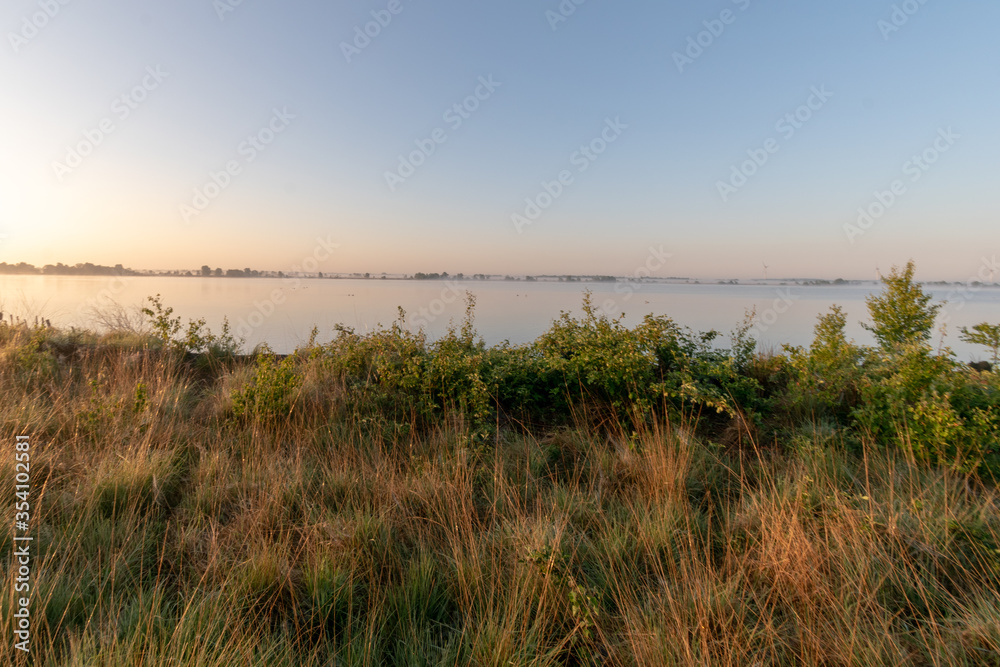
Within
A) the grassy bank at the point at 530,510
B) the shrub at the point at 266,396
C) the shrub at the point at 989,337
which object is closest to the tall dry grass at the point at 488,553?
the grassy bank at the point at 530,510

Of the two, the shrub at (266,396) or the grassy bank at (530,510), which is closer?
the grassy bank at (530,510)

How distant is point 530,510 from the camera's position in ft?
11.1

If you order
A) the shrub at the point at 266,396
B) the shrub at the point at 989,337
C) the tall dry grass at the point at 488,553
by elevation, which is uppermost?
the shrub at the point at 989,337

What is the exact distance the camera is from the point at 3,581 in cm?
234

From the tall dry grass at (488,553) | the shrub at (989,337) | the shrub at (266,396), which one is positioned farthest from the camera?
the shrub at (266,396)

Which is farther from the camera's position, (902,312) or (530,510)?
(902,312)

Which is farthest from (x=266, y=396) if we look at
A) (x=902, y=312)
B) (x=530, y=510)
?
(x=902, y=312)

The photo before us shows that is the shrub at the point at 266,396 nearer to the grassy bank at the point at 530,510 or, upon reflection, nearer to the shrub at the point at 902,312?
the grassy bank at the point at 530,510

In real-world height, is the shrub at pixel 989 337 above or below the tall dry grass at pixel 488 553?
above

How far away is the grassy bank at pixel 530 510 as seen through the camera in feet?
7.04

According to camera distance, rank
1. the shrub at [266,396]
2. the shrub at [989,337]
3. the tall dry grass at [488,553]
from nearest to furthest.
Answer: the tall dry grass at [488,553] < the shrub at [989,337] < the shrub at [266,396]

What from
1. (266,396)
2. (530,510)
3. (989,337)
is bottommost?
(530,510)

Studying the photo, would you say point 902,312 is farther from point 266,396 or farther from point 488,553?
point 266,396

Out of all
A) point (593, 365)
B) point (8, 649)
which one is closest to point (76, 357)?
point (8, 649)
